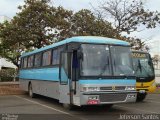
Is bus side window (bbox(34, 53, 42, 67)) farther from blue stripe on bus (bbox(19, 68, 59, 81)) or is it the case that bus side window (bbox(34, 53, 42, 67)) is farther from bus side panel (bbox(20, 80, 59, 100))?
bus side panel (bbox(20, 80, 59, 100))

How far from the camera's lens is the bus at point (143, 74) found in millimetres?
18797

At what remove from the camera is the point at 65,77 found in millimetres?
14711

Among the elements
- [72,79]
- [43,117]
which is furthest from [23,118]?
[72,79]

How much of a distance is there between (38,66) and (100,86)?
713 cm

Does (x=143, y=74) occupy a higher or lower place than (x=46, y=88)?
higher

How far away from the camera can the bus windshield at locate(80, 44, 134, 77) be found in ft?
43.8

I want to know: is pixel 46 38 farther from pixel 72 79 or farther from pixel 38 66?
pixel 72 79

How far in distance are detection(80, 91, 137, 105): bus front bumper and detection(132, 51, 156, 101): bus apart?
5381 mm

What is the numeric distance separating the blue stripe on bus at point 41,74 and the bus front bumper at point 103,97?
3143 mm

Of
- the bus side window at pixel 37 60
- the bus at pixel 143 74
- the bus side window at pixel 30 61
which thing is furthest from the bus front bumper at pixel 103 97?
the bus side window at pixel 30 61

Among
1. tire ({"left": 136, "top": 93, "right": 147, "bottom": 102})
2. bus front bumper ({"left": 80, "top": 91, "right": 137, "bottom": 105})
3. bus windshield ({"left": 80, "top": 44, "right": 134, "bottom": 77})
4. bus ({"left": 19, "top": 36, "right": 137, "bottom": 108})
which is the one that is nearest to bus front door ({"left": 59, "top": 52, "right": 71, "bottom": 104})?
bus ({"left": 19, "top": 36, "right": 137, "bottom": 108})

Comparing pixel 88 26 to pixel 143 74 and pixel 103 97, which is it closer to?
pixel 143 74

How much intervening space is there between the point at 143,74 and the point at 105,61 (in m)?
6.16

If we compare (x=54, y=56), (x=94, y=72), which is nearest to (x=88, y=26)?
(x=54, y=56)
